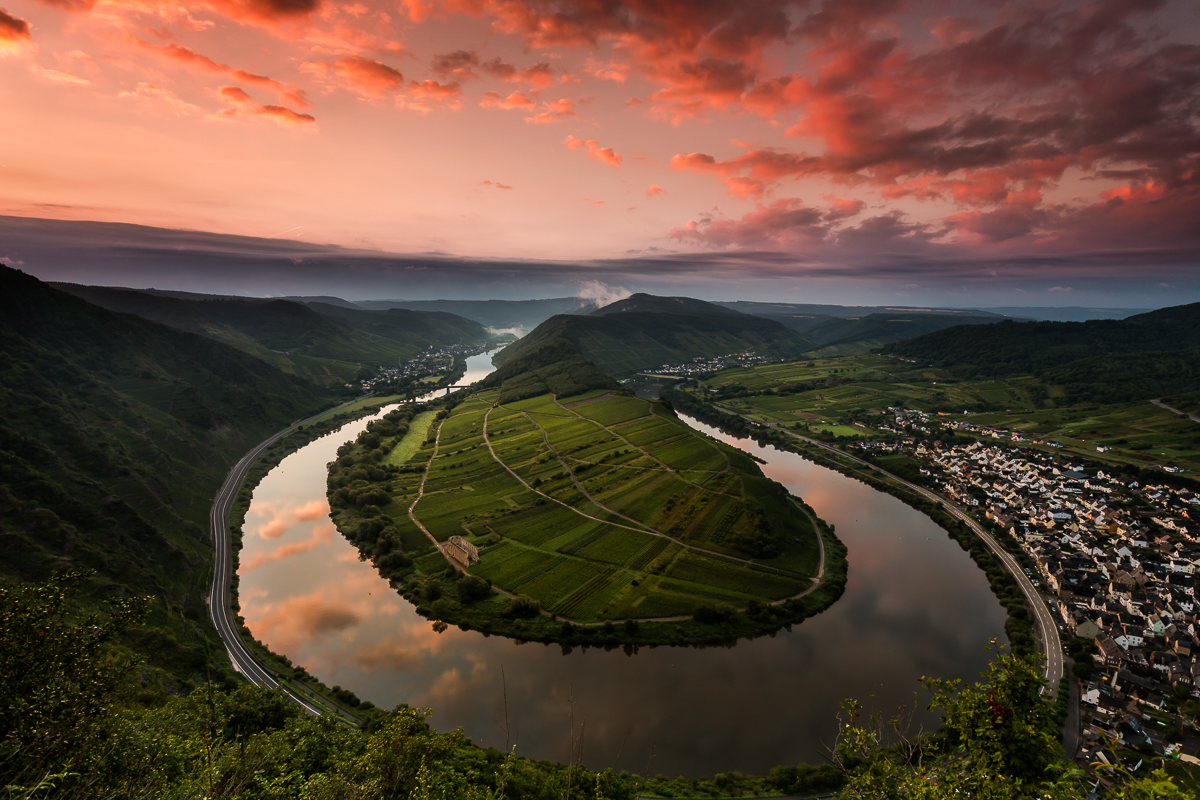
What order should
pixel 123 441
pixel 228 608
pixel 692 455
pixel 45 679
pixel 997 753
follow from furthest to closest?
pixel 692 455, pixel 123 441, pixel 228 608, pixel 45 679, pixel 997 753

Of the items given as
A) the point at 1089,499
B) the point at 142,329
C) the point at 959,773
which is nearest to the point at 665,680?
the point at 959,773

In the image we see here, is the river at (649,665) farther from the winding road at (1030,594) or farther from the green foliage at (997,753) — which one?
the green foliage at (997,753)

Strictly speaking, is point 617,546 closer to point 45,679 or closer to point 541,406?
point 45,679

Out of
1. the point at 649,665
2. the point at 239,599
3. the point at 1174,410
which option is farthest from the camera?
the point at 1174,410

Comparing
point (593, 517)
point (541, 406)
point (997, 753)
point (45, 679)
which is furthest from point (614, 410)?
point (997, 753)

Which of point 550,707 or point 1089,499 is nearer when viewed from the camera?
Result: point 550,707

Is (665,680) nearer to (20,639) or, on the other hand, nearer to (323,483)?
(20,639)
